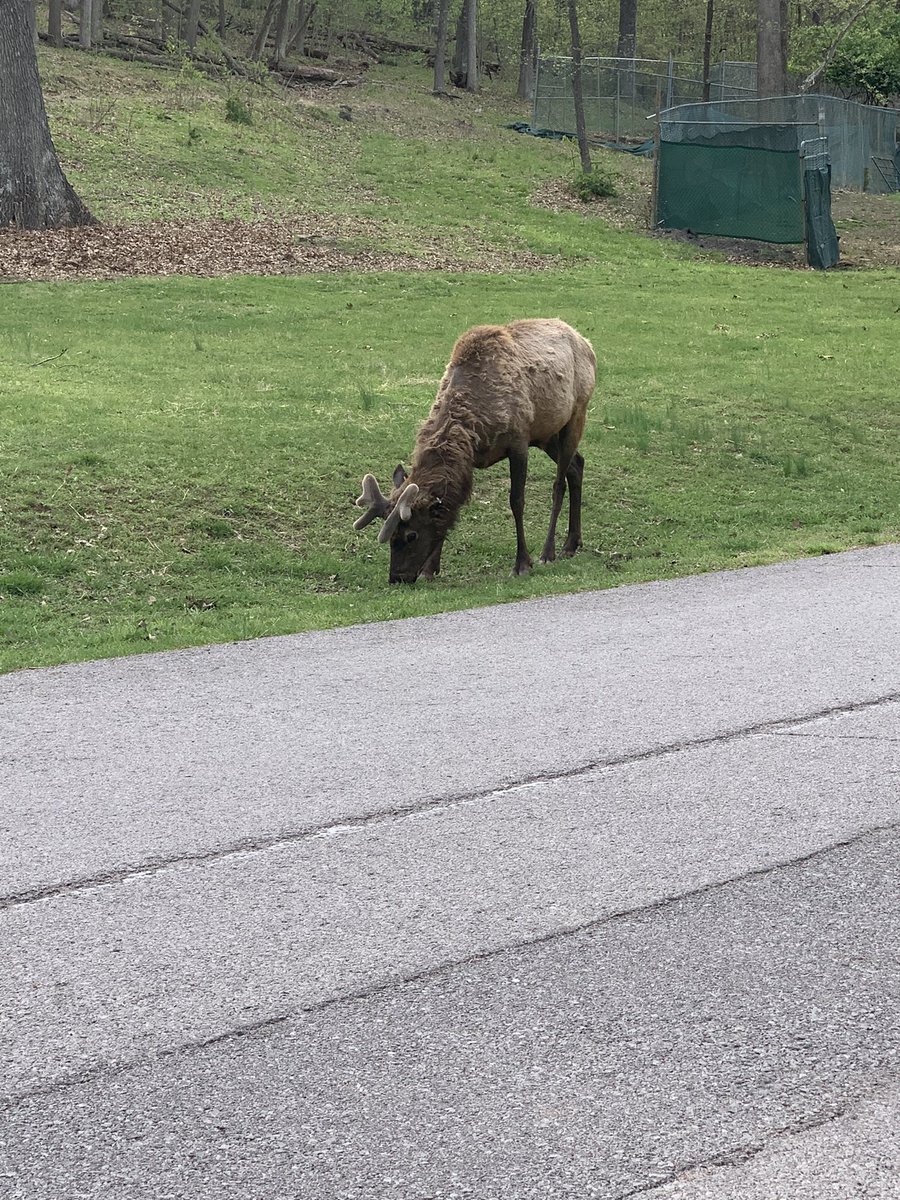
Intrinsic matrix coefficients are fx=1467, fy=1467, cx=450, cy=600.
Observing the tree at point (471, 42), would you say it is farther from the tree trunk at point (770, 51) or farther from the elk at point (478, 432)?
the elk at point (478, 432)

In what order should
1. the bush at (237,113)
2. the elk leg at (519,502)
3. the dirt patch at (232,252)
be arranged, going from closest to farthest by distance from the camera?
the elk leg at (519,502) → the dirt patch at (232,252) → the bush at (237,113)

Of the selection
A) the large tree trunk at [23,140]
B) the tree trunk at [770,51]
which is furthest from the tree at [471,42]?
the large tree trunk at [23,140]

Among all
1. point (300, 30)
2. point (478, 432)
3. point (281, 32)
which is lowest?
point (478, 432)

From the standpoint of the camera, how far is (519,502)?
12.2 meters

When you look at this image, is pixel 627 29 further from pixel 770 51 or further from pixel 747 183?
pixel 747 183

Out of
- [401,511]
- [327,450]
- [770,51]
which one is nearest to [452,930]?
[401,511]

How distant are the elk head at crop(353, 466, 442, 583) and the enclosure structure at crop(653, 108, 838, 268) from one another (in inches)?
888

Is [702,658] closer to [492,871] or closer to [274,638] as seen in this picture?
[274,638]

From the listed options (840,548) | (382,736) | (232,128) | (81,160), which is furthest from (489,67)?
(382,736)

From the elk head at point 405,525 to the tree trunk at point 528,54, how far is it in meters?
50.4

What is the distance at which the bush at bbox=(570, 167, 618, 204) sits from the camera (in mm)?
37531

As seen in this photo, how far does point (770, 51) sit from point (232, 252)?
2285 cm

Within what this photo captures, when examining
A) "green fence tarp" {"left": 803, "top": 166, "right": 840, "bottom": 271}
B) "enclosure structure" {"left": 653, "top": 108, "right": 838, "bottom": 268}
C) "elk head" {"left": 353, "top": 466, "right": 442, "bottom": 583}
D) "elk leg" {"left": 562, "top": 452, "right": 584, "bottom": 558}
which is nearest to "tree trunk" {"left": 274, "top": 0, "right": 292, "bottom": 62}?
"enclosure structure" {"left": 653, "top": 108, "right": 838, "bottom": 268}

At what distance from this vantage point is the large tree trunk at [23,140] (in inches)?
1041
